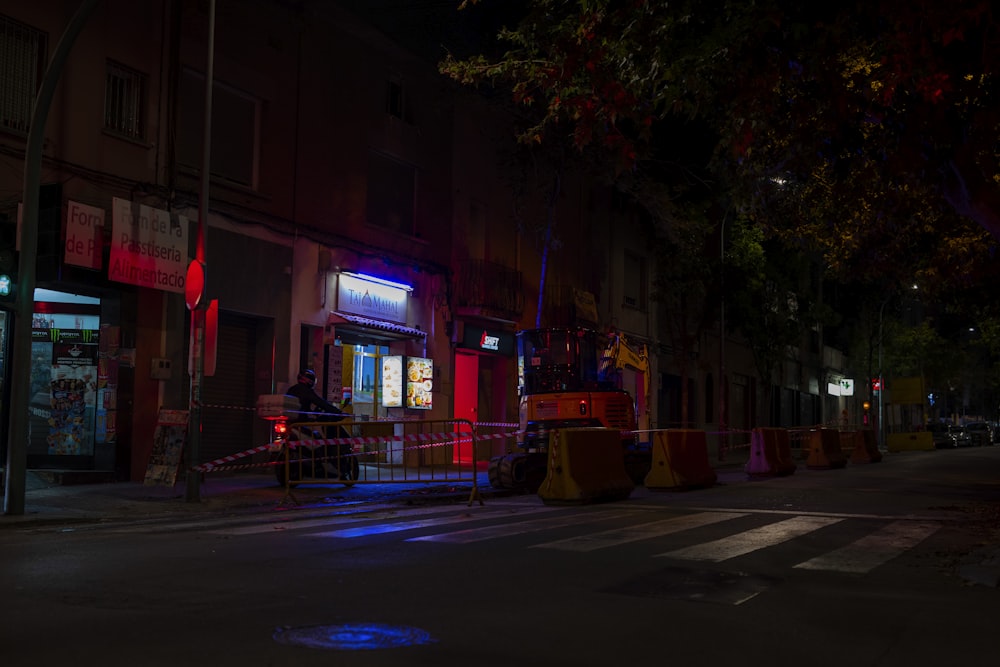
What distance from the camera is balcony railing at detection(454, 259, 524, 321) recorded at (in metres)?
25.9

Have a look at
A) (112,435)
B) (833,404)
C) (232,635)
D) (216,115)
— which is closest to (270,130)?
(216,115)

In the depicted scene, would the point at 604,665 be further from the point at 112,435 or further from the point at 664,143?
the point at 664,143

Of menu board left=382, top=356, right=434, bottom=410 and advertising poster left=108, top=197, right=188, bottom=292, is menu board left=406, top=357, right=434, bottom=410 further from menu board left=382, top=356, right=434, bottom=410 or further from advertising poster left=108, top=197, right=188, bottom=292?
advertising poster left=108, top=197, right=188, bottom=292

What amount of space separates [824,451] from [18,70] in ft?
71.5

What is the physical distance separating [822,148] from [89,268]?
11.6 m

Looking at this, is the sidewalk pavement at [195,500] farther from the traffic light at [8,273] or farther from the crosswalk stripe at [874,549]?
the crosswalk stripe at [874,549]

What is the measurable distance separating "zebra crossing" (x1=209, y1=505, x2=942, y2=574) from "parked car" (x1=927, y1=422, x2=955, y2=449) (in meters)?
42.8

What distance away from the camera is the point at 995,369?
261 feet

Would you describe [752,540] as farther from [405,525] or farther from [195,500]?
[195,500]

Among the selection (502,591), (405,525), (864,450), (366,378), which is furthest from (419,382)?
(502,591)

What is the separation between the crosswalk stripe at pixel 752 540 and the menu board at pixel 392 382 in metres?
12.5

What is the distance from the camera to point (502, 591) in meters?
7.10

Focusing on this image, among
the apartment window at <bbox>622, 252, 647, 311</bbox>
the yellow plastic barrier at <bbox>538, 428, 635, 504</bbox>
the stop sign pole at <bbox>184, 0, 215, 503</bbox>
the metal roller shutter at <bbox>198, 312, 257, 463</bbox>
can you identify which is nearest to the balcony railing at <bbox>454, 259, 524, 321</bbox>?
the metal roller shutter at <bbox>198, 312, 257, 463</bbox>

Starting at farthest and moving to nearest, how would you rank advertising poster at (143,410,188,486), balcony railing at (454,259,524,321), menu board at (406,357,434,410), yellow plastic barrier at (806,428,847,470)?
yellow plastic barrier at (806,428,847,470), balcony railing at (454,259,524,321), menu board at (406,357,434,410), advertising poster at (143,410,188,486)
